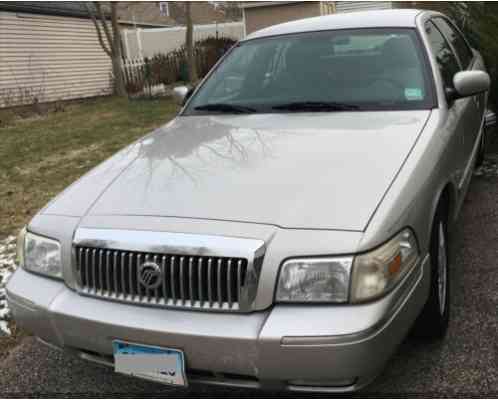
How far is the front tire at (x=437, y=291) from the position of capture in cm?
238

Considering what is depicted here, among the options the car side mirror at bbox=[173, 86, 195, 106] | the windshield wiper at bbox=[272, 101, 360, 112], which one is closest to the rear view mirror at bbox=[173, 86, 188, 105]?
the car side mirror at bbox=[173, 86, 195, 106]

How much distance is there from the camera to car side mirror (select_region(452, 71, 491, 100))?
121 inches

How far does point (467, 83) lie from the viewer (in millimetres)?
3076

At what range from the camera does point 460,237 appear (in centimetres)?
383

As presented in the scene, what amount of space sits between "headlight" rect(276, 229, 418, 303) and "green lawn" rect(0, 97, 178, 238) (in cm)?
356

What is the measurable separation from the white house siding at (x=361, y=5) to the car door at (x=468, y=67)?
15.9 m

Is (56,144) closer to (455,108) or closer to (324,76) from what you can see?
(324,76)

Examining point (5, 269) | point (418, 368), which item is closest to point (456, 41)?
point (418, 368)

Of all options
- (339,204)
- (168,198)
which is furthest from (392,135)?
(168,198)

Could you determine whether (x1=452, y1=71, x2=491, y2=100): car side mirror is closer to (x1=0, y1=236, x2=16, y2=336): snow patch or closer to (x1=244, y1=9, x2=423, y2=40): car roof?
(x1=244, y1=9, x2=423, y2=40): car roof

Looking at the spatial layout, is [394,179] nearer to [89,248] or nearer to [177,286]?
[177,286]

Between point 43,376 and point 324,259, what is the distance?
1.65m

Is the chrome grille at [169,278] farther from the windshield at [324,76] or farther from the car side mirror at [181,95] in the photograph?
the car side mirror at [181,95]

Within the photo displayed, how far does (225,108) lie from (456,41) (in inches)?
88.7
